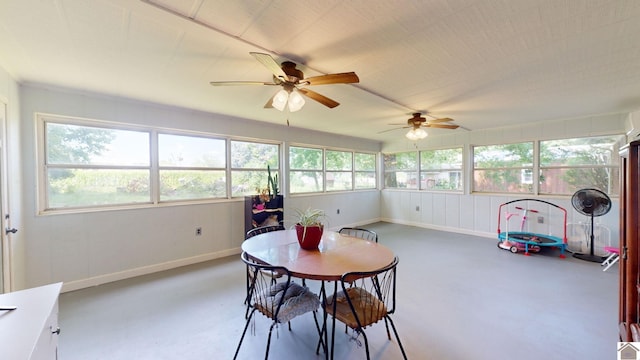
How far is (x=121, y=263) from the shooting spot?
131 inches

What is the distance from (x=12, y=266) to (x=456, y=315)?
4.35m

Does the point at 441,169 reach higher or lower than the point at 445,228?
higher

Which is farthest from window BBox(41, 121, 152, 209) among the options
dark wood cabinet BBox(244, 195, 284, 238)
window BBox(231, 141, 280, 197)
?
dark wood cabinet BBox(244, 195, 284, 238)

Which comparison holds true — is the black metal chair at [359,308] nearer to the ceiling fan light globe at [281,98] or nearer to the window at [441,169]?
the ceiling fan light globe at [281,98]

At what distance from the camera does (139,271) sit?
3.43 metres

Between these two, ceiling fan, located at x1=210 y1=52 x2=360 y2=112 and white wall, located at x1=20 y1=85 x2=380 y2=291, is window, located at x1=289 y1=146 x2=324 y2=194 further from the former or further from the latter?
ceiling fan, located at x1=210 y1=52 x2=360 y2=112

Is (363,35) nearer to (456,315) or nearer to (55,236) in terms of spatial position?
(456,315)

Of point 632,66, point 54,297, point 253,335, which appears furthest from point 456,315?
point 54,297

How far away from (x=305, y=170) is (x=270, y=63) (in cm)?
393

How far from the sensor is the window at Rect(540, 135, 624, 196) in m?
4.26

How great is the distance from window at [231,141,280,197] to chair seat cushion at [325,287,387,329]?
9.96 ft

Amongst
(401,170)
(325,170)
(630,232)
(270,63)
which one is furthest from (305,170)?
(630,232)

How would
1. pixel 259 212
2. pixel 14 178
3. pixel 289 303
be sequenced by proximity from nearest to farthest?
pixel 289 303 < pixel 14 178 < pixel 259 212

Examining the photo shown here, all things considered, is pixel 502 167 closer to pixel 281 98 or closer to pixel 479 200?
pixel 479 200
